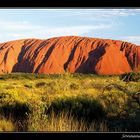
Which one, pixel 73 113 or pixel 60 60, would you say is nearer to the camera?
pixel 73 113

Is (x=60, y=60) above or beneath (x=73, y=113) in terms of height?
beneath

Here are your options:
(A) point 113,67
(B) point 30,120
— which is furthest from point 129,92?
(A) point 113,67

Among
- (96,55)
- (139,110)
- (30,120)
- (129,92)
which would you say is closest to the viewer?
(30,120)

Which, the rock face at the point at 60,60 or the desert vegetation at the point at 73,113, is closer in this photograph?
the desert vegetation at the point at 73,113

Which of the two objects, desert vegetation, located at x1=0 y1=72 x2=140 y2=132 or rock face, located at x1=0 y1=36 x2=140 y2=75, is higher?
desert vegetation, located at x1=0 y1=72 x2=140 y2=132

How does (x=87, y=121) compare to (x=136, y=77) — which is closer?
(x=87, y=121)

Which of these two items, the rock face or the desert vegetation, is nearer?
the desert vegetation

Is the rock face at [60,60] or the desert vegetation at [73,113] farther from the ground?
the desert vegetation at [73,113]
